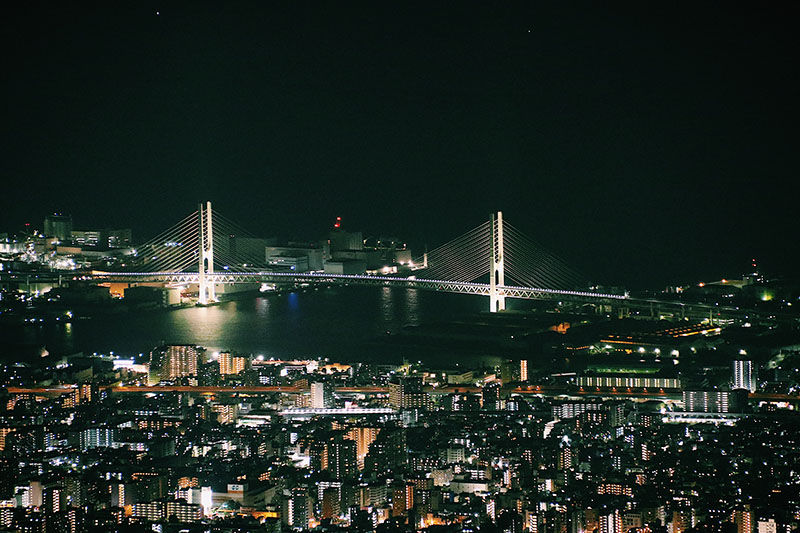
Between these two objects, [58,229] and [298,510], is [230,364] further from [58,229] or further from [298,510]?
[58,229]

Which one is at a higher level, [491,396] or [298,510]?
[491,396]

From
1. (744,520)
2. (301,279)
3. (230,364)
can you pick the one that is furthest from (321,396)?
(301,279)

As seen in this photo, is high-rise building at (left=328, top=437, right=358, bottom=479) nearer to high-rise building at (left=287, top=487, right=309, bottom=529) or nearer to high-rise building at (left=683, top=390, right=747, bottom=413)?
high-rise building at (left=287, top=487, right=309, bottom=529)

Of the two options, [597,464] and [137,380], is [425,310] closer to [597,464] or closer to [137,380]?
[137,380]

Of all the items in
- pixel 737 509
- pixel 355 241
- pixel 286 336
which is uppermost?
pixel 355 241

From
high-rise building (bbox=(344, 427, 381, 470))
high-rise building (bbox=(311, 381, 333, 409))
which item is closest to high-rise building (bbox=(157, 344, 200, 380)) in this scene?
high-rise building (bbox=(311, 381, 333, 409))


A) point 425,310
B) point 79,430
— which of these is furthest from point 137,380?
point 425,310

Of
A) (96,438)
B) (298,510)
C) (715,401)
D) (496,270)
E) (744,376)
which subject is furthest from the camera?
(496,270)
